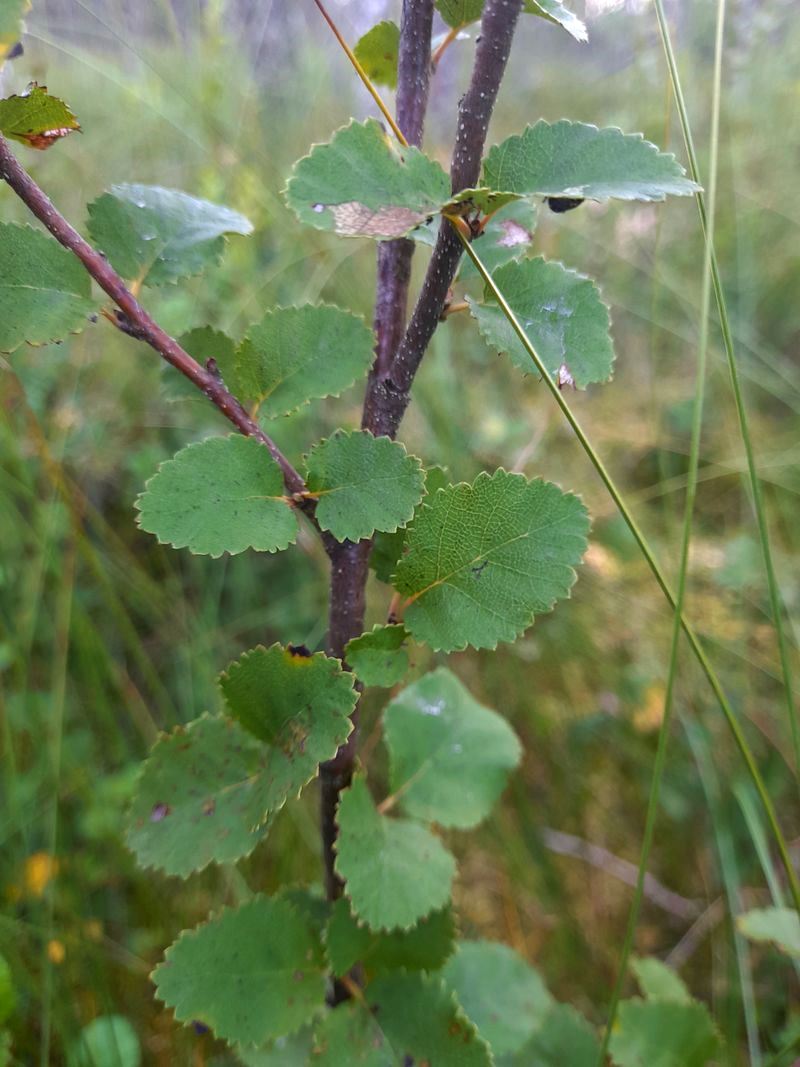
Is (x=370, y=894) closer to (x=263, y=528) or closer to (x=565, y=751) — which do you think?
(x=263, y=528)

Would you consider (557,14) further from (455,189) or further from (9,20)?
(9,20)

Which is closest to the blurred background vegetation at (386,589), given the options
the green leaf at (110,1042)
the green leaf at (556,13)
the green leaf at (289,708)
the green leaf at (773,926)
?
the green leaf at (110,1042)

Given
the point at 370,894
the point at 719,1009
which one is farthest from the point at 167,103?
the point at 719,1009

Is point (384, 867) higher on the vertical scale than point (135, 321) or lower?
lower

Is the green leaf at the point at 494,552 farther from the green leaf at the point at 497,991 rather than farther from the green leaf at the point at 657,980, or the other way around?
the green leaf at the point at 657,980

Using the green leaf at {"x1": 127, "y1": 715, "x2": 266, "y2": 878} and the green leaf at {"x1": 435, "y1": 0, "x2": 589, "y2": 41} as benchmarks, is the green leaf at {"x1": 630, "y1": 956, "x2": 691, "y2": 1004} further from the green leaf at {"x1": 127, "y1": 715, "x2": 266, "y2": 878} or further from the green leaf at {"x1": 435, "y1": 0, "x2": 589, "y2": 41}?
the green leaf at {"x1": 435, "y1": 0, "x2": 589, "y2": 41}

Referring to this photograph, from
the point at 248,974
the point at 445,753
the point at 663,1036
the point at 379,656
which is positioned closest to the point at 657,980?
the point at 663,1036
